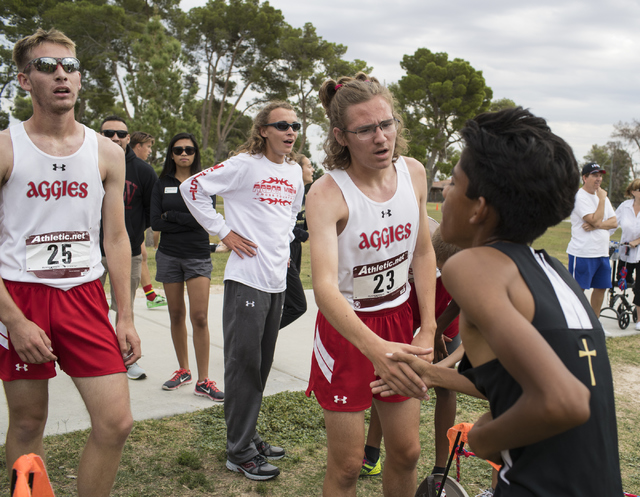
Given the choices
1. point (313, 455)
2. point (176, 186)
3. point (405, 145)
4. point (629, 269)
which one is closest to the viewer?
point (405, 145)

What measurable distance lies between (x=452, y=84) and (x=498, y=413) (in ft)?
171

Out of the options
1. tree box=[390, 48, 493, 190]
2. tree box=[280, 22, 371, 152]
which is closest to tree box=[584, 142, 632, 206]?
tree box=[390, 48, 493, 190]

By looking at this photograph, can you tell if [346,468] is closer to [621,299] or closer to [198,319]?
[198,319]

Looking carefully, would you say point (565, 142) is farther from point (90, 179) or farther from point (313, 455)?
point (313, 455)

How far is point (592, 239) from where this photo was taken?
278 inches

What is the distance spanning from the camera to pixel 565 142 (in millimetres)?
1407

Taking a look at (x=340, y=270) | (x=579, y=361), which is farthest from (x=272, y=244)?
(x=579, y=361)

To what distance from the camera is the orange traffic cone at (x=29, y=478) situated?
175 cm

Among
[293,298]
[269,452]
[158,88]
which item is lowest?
[269,452]

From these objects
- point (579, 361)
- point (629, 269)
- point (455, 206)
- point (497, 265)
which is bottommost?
point (629, 269)

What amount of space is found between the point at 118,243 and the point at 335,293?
48.3 inches

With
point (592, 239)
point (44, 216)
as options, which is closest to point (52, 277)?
point (44, 216)

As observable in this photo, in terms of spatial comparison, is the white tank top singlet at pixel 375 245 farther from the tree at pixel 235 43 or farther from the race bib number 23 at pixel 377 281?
the tree at pixel 235 43

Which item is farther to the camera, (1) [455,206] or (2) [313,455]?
(2) [313,455]
